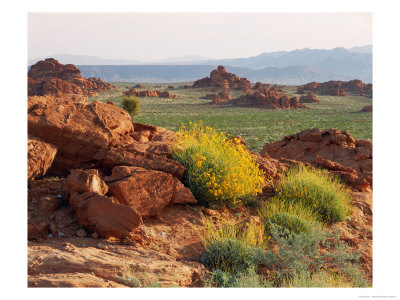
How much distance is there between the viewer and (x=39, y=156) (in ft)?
21.4

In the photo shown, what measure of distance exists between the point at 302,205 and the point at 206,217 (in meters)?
1.99

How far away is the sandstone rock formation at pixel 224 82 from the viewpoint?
86.0 m

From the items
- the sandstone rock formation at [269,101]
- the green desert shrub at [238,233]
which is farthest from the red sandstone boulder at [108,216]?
the sandstone rock formation at [269,101]

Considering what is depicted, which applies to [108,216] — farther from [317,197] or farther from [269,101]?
[269,101]

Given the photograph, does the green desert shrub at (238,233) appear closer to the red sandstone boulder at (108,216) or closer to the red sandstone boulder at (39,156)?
the red sandstone boulder at (108,216)

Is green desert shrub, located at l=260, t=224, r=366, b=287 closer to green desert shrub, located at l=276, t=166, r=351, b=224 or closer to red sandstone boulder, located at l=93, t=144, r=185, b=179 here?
green desert shrub, located at l=276, t=166, r=351, b=224

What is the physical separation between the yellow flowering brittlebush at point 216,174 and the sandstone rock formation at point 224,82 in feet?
258

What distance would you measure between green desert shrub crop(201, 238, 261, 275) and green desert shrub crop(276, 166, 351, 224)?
2.12 m

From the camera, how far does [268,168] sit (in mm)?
8766

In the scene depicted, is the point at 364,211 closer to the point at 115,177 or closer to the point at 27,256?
the point at 115,177

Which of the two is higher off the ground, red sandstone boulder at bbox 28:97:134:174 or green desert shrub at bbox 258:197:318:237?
red sandstone boulder at bbox 28:97:134:174

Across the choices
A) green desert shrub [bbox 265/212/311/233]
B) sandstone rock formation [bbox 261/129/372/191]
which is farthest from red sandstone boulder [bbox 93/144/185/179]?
sandstone rock formation [bbox 261/129/372/191]

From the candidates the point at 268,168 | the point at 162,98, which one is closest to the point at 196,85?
the point at 162,98

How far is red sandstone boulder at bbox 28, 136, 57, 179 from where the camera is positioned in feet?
21.0
